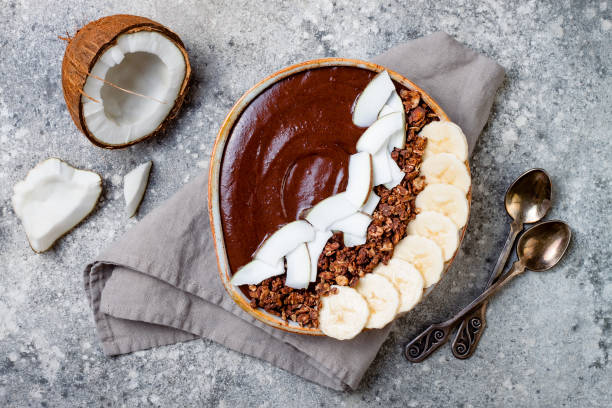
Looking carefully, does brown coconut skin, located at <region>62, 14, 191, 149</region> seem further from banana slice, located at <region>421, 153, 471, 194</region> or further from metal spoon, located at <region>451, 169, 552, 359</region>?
metal spoon, located at <region>451, 169, 552, 359</region>

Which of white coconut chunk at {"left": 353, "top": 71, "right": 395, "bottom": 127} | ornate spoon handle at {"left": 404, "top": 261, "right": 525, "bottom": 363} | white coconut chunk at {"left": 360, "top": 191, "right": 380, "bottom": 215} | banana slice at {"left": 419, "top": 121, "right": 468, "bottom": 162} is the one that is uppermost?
white coconut chunk at {"left": 353, "top": 71, "right": 395, "bottom": 127}

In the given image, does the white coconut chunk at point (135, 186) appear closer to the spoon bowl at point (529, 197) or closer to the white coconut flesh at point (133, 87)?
the white coconut flesh at point (133, 87)

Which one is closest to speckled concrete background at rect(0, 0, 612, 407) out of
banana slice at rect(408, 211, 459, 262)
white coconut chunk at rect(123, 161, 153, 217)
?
white coconut chunk at rect(123, 161, 153, 217)

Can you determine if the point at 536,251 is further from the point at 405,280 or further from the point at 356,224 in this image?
the point at 356,224

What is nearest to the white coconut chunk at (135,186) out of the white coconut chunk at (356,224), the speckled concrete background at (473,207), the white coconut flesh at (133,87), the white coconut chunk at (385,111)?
the speckled concrete background at (473,207)

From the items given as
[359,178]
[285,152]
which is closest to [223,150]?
[285,152]

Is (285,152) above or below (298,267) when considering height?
above

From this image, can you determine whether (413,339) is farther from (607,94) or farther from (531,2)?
(531,2)

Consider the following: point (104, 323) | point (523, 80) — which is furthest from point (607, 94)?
point (104, 323)
